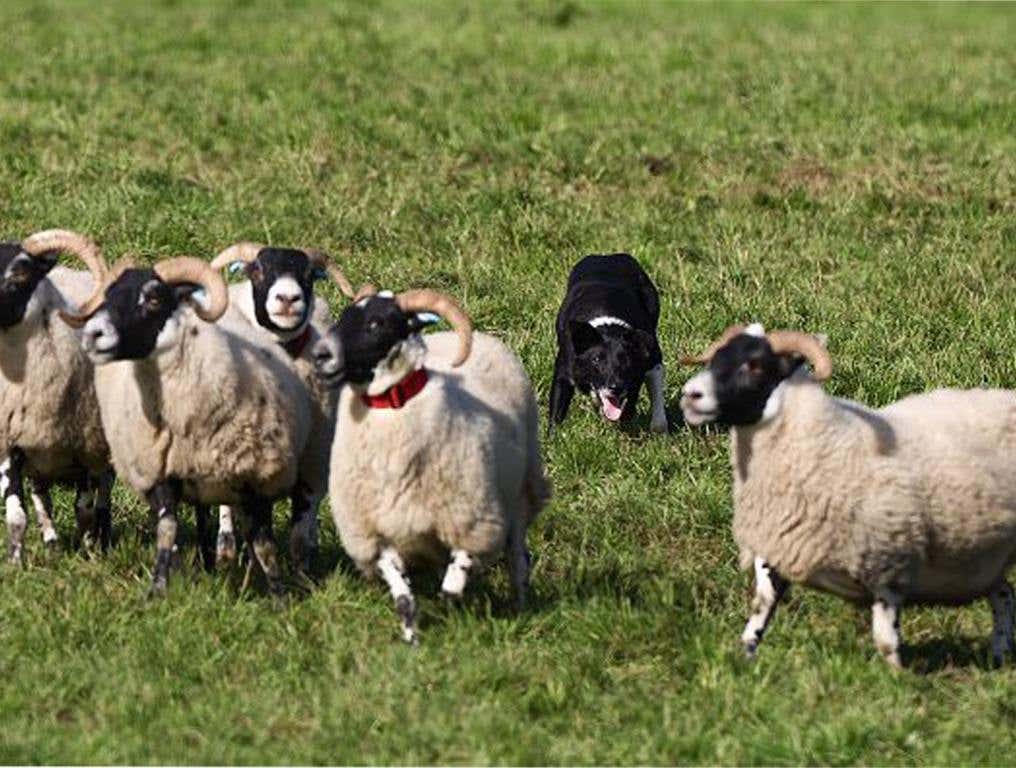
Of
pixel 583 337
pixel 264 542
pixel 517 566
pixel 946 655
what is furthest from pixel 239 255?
pixel 946 655

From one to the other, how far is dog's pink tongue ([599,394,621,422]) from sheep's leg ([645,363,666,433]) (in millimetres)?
206

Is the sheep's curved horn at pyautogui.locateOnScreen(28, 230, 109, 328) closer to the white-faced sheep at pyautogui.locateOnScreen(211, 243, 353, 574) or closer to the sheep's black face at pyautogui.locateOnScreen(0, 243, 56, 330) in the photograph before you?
the sheep's black face at pyautogui.locateOnScreen(0, 243, 56, 330)

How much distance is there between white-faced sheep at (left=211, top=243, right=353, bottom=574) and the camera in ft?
31.8

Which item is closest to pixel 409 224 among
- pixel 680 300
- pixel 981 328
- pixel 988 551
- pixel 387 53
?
pixel 680 300

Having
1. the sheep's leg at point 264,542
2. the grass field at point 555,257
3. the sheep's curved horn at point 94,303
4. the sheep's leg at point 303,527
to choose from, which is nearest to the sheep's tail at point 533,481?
the grass field at point 555,257

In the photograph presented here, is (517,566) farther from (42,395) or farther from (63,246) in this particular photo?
(63,246)

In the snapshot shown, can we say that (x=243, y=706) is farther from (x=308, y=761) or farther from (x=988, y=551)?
(x=988, y=551)

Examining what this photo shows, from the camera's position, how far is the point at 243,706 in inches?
308

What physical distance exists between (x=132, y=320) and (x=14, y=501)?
1270 millimetres

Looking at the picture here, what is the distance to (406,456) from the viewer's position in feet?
28.1

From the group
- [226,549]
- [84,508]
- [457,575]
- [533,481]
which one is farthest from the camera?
[84,508]

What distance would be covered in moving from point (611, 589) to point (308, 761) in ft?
6.32

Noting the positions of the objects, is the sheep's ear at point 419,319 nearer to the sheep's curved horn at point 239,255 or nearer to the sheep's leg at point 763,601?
the sheep's leg at point 763,601

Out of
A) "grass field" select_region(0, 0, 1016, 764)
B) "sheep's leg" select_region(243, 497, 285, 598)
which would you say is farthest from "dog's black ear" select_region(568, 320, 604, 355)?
"sheep's leg" select_region(243, 497, 285, 598)
